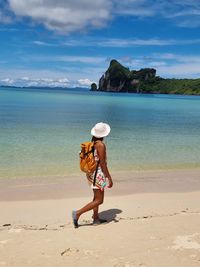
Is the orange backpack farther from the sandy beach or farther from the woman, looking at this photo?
the sandy beach

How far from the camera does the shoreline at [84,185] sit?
32.0 feet

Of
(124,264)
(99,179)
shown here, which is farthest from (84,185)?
(124,264)

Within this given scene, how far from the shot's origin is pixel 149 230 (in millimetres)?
6391

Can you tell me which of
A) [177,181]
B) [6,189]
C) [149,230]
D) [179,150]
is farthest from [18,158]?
[149,230]

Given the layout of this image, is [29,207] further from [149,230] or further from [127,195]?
[149,230]

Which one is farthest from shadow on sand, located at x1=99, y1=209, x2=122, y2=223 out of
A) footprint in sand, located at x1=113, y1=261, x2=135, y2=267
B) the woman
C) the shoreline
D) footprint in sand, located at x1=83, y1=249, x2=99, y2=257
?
footprint in sand, located at x1=113, y1=261, x2=135, y2=267

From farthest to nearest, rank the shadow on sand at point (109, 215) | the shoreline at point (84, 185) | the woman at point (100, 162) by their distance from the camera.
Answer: the shoreline at point (84, 185), the shadow on sand at point (109, 215), the woman at point (100, 162)

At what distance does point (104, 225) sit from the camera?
22.5 feet

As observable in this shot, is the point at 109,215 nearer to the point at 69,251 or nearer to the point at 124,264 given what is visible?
the point at 69,251

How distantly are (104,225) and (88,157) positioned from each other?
1.21m

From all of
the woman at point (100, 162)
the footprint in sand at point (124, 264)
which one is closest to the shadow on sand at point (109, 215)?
the woman at point (100, 162)

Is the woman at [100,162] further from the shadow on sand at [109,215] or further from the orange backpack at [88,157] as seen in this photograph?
the shadow on sand at [109,215]

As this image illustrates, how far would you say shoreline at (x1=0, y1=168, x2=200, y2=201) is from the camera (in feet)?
32.0

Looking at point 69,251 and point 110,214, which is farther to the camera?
point 110,214
